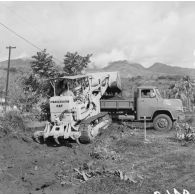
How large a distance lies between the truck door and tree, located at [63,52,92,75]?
1586 cm

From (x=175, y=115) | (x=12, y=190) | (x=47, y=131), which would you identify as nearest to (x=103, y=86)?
(x=175, y=115)

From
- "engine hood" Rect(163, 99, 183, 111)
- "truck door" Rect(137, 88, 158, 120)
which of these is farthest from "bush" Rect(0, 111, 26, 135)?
"engine hood" Rect(163, 99, 183, 111)

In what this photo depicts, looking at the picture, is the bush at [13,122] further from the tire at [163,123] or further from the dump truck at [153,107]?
the tire at [163,123]

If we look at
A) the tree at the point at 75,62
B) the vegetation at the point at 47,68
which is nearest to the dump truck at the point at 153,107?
the vegetation at the point at 47,68

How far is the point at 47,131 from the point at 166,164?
5.13 m

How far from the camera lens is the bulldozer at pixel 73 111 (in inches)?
459

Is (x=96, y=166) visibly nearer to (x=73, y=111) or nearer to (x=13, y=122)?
(x=73, y=111)

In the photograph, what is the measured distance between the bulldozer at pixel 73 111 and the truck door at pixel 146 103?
2.12 m

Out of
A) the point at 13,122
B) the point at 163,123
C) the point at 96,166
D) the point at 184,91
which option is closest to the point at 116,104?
the point at 163,123

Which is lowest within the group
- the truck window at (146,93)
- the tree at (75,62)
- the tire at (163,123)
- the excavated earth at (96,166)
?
the excavated earth at (96,166)

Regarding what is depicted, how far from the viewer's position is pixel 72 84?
14086 mm

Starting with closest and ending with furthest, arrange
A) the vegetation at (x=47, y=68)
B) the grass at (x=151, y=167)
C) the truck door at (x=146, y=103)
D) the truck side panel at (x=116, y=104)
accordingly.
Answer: the grass at (x=151, y=167) → the truck door at (x=146, y=103) → the truck side panel at (x=116, y=104) → the vegetation at (x=47, y=68)

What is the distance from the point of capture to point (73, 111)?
486 inches

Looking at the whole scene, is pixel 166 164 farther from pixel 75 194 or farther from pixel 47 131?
pixel 47 131
